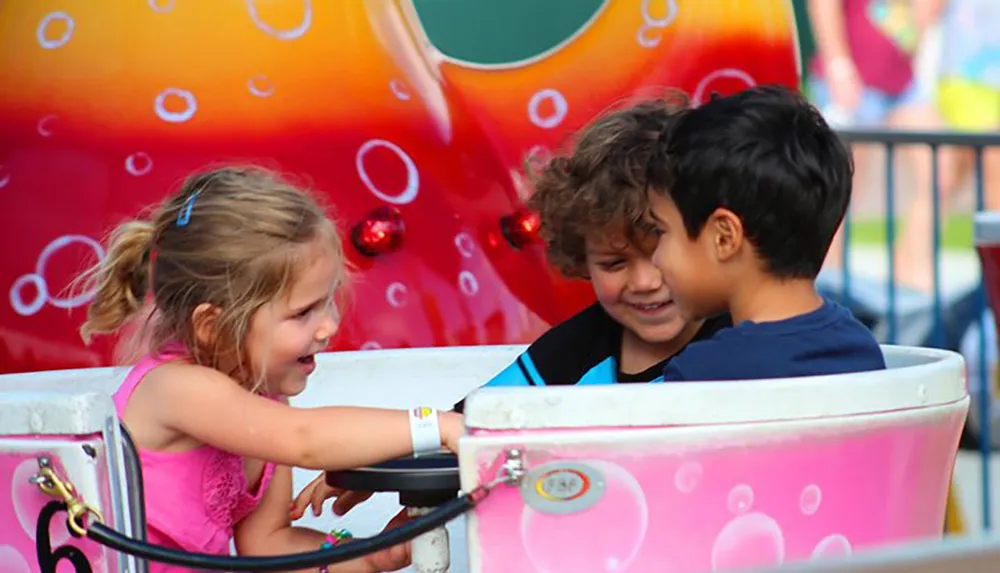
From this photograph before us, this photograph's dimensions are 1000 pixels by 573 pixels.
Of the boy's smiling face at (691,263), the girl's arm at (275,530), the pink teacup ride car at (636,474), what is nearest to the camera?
the pink teacup ride car at (636,474)

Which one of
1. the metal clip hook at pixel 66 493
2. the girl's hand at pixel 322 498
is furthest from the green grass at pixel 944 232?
the metal clip hook at pixel 66 493

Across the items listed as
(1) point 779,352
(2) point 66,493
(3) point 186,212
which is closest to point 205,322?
(3) point 186,212

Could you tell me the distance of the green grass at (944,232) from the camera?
559 cm

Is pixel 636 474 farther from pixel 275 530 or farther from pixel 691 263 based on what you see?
pixel 275 530

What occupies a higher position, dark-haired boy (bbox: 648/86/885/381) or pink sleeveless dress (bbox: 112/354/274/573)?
dark-haired boy (bbox: 648/86/885/381)

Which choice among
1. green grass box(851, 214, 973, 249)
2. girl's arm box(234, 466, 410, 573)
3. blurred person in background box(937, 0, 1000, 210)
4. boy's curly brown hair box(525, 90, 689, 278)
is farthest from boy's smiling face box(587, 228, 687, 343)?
blurred person in background box(937, 0, 1000, 210)

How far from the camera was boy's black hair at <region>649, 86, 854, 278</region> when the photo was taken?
145cm

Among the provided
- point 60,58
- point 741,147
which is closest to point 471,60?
point 60,58

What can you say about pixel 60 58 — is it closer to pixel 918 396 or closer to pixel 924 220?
pixel 918 396

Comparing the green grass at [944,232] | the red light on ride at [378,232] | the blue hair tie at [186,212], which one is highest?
the blue hair tie at [186,212]

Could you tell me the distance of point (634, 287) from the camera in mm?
1770

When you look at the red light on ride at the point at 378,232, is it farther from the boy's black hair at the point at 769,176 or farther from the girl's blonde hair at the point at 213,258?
the boy's black hair at the point at 769,176

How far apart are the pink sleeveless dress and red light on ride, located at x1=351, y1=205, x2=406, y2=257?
50 centimetres

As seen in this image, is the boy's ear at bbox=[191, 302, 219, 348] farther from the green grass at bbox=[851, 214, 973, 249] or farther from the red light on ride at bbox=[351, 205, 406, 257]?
the green grass at bbox=[851, 214, 973, 249]
